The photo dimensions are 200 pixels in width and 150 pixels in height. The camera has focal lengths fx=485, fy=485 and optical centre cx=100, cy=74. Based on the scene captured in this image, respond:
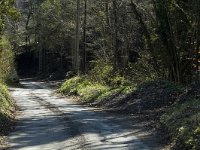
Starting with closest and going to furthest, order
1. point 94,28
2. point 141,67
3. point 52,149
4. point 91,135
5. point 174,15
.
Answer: point 52,149
point 91,135
point 174,15
point 141,67
point 94,28

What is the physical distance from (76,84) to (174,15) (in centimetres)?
1421

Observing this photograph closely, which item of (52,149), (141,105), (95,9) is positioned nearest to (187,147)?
(52,149)

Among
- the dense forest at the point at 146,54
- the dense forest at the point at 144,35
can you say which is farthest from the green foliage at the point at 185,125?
the dense forest at the point at 144,35

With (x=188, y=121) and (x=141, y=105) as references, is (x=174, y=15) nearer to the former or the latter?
(x=141, y=105)

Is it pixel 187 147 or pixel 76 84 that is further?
pixel 76 84

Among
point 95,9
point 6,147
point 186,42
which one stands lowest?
point 6,147

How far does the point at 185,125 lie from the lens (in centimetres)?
1387

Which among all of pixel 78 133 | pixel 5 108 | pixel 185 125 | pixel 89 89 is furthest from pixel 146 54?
pixel 185 125

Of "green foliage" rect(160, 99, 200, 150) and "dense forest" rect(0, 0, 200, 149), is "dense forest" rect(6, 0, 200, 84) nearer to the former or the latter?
"dense forest" rect(0, 0, 200, 149)

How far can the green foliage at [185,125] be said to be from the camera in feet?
39.9

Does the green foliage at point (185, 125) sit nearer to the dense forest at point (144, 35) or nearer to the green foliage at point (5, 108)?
the green foliage at point (5, 108)

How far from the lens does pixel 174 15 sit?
2942 cm

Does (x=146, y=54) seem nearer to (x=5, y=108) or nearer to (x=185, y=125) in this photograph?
(x=5, y=108)

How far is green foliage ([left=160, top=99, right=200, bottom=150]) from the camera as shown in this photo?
39.9 feet
